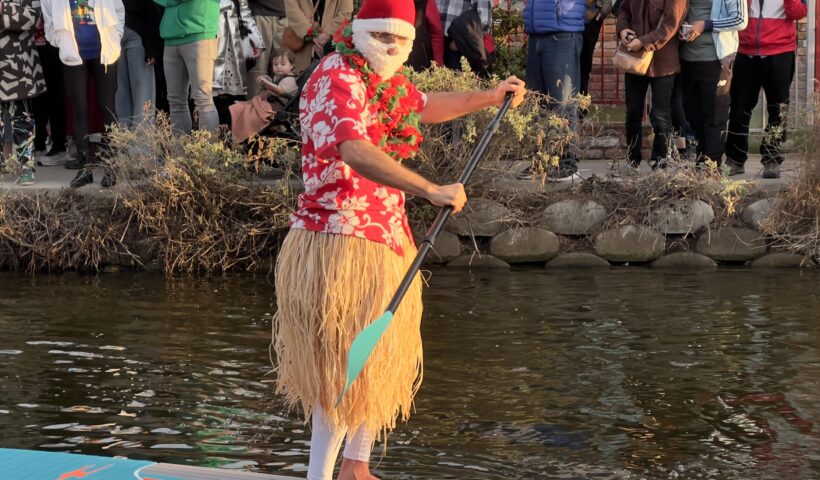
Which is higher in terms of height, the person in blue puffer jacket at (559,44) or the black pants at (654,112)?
the person in blue puffer jacket at (559,44)

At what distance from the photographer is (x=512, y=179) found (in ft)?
32.0

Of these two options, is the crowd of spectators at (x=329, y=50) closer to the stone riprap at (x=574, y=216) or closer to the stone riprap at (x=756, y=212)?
the stone riprap at (x=574, y=216)

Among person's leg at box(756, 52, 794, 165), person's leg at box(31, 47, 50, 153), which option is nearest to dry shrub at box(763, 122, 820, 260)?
person's leg at box(756, 52, 794, 165)

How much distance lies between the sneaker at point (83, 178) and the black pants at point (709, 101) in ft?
14.4

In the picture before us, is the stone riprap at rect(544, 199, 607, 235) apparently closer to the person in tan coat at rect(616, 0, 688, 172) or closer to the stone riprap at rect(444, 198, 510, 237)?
the stone riprap at rect(444, 198, 510, 237)

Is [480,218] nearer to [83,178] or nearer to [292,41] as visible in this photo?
[292,41]

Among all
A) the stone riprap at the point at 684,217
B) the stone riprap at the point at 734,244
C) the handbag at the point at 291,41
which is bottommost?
the stone riprap at the point at 734,244

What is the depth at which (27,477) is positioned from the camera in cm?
472

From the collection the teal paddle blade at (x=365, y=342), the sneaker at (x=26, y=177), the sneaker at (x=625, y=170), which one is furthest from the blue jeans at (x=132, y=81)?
the teal paddle blade at (x=365, y=342)

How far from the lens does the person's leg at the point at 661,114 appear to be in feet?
33.4

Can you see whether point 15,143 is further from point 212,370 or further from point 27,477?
point 27,477

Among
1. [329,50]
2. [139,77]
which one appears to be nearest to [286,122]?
[329,50]

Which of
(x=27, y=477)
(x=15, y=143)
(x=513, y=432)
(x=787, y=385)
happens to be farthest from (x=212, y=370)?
(x=15, y=143)

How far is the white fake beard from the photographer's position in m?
4.49
